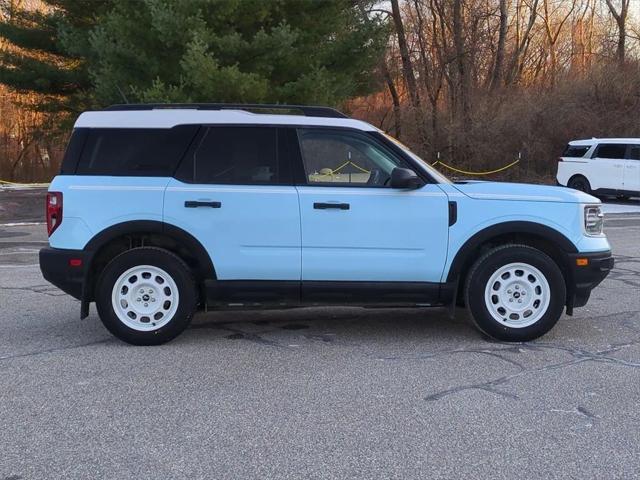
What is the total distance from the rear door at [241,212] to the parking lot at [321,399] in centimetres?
71

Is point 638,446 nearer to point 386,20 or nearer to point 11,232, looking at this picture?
point 11,232

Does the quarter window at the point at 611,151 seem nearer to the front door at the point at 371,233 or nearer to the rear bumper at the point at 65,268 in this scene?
the front door at the point at 371,233

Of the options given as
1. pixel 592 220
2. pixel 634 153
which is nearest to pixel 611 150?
pixel 634 153

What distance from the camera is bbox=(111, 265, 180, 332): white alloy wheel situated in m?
6.27

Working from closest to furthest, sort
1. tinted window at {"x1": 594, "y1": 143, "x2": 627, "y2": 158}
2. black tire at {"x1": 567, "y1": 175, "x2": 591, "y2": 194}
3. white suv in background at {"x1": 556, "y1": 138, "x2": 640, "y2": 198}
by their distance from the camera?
white suv in background at {"x1": 556, "y1": 138, "x2": 640, "y2": 198}, tinted window at {"x1": 594, "y1": 143, "x2": 627, "y2": 158}, black tire at {"x1": 567, "y1": 175, "x2": 591, "y2": 194}

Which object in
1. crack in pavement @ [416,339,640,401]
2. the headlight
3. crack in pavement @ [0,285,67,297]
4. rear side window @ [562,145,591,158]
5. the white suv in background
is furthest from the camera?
rear side window @ [562,145,591,158]

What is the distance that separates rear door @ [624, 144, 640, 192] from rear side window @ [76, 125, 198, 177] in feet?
61.4

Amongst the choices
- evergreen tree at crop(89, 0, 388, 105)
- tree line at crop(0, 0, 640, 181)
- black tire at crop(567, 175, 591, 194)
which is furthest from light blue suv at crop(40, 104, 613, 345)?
black tire at crop(567, 175, 591, 194)

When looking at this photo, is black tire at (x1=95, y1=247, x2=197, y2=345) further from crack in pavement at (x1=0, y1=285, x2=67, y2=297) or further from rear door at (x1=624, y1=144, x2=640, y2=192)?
rear door at (x1=624, y1=144, x2=640, y2=192)

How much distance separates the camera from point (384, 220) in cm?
622

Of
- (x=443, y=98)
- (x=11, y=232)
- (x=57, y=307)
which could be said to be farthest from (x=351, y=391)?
(x=443, y=98)

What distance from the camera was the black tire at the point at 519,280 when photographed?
6305 millimetres

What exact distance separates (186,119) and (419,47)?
117ft

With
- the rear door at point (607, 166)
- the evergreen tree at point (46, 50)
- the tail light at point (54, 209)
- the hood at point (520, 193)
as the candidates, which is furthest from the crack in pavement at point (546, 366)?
the evergreen tree at point (46, 50)
